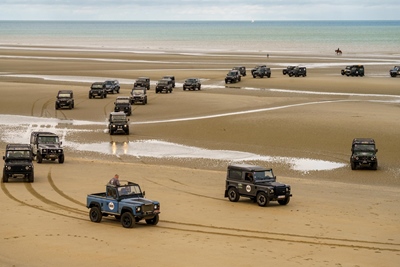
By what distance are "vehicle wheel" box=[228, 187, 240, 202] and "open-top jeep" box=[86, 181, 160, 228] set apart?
19.1 feet

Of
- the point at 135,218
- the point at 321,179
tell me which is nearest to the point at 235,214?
the point at 135,218

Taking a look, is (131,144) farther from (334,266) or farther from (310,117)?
(334,266)

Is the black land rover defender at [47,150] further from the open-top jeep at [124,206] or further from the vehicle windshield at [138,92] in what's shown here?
the vehicle windshield at [138,92]

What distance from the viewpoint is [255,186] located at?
34.2 metres

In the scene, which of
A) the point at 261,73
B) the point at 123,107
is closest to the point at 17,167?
the point at 123,107

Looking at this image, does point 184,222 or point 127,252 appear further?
point 184,222

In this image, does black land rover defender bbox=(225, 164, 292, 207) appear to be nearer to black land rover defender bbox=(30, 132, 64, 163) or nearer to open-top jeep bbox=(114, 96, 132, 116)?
black land rover defender bbox=(30, 132, 64, 163)

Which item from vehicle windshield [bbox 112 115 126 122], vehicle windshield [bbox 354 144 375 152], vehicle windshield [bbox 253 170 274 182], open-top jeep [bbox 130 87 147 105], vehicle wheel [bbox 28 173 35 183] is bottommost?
vehicle wheel [bbox 28 173 35 183]

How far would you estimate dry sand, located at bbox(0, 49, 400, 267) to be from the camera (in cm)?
2558

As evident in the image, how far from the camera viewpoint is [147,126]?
60531mm

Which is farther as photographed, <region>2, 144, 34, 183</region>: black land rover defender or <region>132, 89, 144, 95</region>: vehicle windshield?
<region>132, 89, 144, 95</region>: vehicle windshield

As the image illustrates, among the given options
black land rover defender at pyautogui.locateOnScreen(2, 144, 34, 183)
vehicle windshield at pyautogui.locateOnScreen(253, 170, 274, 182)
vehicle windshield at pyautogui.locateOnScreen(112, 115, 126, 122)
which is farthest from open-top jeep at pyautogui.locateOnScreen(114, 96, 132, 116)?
vehicle windshield at pyautogui.locateOnScreen(253, 170, 274, 182)

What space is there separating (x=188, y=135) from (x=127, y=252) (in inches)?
1209

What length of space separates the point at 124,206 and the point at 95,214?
1293mm
